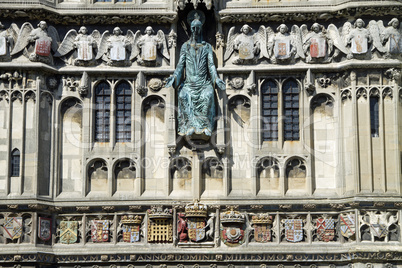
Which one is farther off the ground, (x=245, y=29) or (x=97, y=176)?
(x=245, y=29)

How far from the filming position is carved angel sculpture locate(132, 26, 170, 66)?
33938mm

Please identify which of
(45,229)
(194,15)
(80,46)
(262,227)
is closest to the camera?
(45,229)

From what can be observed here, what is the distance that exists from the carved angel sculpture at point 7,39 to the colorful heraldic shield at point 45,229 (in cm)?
520

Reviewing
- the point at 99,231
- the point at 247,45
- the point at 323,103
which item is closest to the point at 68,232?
the point at 99,231

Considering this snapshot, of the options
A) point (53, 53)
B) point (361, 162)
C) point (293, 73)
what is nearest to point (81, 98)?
point (53, 53)

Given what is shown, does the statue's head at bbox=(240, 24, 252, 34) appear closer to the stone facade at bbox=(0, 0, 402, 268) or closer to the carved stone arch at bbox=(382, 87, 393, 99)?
the stone facade at bbox=(0, 0, 402, 268)

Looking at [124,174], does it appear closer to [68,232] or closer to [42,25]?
[68,232]

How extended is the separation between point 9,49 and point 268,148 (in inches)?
341

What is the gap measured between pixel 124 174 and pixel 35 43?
4929mm

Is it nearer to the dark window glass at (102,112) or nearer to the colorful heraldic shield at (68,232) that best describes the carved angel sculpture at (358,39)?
the dark window glass at (102,112)

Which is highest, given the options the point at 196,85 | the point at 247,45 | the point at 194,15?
the point at 194,15

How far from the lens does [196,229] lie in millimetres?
33031

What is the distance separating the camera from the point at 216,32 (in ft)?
113

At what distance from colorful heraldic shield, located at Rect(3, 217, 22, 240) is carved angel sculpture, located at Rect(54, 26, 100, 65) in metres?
5.30
